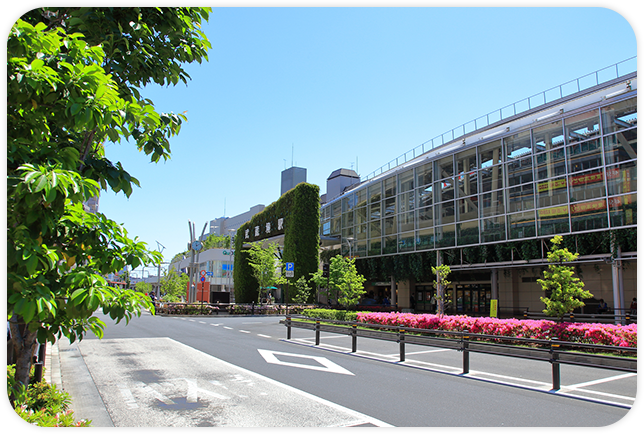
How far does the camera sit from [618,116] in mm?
22688

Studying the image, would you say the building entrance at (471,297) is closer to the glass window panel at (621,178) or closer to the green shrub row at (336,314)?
the green shrub row at (336,314)

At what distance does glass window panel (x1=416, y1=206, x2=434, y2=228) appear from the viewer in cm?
3352

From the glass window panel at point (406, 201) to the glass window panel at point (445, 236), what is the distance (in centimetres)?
372

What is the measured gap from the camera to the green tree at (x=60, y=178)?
2.48 meters

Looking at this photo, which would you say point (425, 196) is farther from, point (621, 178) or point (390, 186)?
point (621, 178)

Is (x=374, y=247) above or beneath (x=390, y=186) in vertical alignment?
beneath

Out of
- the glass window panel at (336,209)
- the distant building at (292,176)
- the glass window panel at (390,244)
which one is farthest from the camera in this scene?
the distant building at (292,176)

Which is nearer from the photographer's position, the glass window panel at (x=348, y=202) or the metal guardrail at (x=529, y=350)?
the metal guardrail at (x=529, y=350)

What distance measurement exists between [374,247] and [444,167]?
34.8ft

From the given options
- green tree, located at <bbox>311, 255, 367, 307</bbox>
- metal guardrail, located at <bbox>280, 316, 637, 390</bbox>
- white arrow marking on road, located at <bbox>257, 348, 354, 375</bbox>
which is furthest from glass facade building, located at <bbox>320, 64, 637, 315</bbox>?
white arrow marking on road, located at <bbox>257, 348, 354, 375</bbox>

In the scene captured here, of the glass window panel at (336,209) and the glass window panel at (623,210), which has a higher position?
the glass window panel at (336,209)

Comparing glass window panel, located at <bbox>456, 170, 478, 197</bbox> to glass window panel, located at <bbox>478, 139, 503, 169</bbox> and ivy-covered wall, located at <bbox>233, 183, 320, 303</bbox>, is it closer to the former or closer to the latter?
glass window panel, located at <bbox>478, 139, 503, 169</bbox>

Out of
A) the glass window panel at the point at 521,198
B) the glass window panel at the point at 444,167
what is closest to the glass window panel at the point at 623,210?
the glass window panel at the point at 521,198

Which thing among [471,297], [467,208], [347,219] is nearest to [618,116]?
[467,208]
